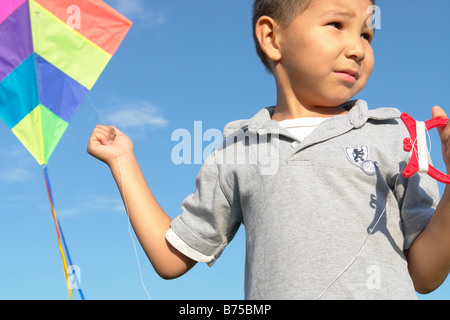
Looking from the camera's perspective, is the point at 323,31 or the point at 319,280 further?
the point at 323,31

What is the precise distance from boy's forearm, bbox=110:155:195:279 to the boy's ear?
627 mm

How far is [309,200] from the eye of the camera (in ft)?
4.65

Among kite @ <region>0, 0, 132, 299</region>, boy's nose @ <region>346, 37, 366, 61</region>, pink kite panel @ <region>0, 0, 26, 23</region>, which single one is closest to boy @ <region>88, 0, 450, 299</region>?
boy's nose @ <region>346, 37, 366, 61</region>

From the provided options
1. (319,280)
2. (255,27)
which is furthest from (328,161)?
(255,27)

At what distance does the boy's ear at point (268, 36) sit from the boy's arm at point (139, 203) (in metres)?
→ 0.61

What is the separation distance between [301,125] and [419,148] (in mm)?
397

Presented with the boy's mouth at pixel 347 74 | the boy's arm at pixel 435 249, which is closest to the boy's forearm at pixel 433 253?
the boy's arm at pixel 435 249

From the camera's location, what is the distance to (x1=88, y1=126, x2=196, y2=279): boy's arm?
1.73 m

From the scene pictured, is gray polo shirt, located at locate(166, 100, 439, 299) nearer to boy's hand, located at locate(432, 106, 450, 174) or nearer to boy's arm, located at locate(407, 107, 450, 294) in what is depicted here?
boy's arm, located at locate(407, 107, 450, 294)

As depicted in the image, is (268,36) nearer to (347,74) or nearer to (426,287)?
(347,74)
